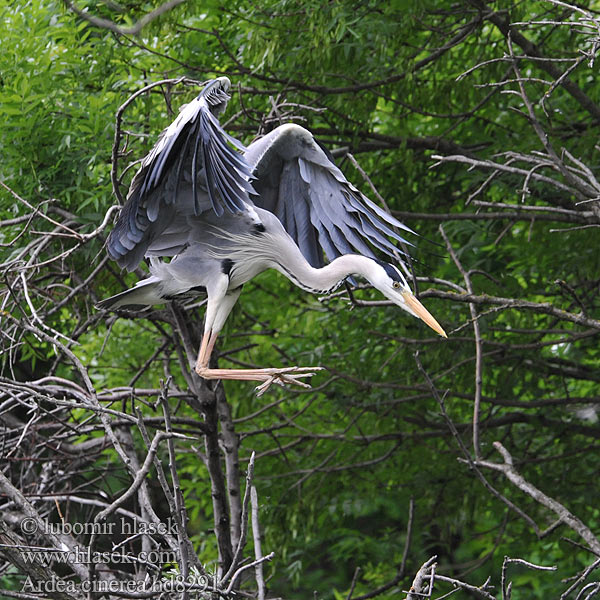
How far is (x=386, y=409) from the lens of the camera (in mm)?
5148

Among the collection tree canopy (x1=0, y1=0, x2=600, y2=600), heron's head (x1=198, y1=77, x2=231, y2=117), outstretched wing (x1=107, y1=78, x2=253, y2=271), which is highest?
heron's head (x1=198, y1=77, x2=231, y2=117)

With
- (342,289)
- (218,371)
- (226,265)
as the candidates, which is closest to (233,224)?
(226,265)

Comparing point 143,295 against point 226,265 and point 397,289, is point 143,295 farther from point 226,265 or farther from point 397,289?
point 397,289

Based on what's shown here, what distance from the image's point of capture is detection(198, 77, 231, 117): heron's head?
3.01 meters

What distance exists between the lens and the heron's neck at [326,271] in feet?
9.12

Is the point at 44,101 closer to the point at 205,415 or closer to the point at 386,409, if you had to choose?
the point at 205,415

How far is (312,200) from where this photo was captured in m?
3.21

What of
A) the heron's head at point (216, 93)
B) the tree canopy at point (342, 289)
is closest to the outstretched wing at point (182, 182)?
the heron's head at point (216, 93)

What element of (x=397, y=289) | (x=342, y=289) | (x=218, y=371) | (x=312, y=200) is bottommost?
(x=342, y=289)

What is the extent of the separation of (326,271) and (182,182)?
509 mm

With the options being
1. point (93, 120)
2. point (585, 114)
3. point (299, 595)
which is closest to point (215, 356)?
point (93, 120)

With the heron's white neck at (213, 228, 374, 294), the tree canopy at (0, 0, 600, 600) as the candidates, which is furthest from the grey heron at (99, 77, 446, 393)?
the tree canopy at (0, 0, 600, 600)

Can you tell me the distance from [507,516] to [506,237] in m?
1.55

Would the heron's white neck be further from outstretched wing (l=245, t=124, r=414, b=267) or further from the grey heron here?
outstretched wing (l=245, t=124, r=414, b=267)
